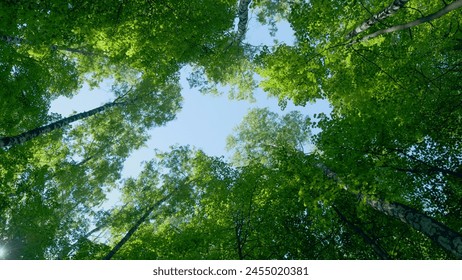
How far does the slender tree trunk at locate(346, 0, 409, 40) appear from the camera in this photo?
248 inches

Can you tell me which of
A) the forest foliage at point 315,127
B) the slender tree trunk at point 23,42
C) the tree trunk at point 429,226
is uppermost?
the slender tree trunk at point 23,42

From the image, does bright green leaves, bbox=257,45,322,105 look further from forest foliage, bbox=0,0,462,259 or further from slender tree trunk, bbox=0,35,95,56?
slender tree trunk, bbox=0,35,95,56

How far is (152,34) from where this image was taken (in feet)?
31.0

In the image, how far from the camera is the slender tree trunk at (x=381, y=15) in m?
6.29

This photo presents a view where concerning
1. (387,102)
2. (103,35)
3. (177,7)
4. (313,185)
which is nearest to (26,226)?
(103,35)

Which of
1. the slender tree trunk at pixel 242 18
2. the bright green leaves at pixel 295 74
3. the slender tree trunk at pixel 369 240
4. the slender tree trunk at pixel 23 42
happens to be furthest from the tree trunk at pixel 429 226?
the slender tree trunk at pixel 23 42

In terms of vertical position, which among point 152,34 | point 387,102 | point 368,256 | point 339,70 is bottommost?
point 368,256

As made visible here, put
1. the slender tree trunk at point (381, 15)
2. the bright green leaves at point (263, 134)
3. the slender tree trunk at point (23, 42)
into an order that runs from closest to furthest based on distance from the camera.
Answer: the slender tree trunk at point (381, 15) < the slender tree trunk at point (23, 42) < the bright green leaves at point (263, 134)

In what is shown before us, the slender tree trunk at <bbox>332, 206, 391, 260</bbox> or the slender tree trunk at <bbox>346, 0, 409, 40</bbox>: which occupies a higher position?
the slender tree trunk at <bbox>346, 0, 409, 40</bbox>

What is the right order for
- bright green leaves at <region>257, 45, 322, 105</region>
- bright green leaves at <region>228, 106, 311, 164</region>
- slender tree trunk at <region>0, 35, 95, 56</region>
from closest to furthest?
bright green leaves at <region>257, 45, 322, 105</region>
slender tree trunk at <region>0, 35, 95, 56</region>
bright green leaves at <region>228, 106, 311, 164</region>

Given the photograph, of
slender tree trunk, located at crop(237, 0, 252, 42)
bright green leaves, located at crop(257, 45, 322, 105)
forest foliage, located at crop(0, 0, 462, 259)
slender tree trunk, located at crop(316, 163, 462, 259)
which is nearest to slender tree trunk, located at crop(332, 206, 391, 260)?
forest foliage, located at crop(0, 0, 462, 259)

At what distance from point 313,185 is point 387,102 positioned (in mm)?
3557

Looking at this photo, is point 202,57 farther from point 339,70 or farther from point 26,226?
point 26,226

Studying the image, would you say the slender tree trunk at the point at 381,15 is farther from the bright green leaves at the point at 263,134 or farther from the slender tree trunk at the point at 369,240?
the bright green leaves at the point at 263,134
